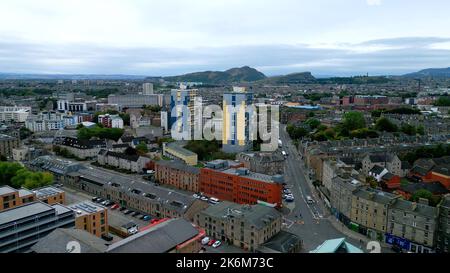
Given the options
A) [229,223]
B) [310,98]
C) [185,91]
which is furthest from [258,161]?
[310,98]

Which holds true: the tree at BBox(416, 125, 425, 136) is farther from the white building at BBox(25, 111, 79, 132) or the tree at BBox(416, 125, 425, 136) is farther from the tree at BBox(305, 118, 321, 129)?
the white building at BBox(25, 111, 79, 132)

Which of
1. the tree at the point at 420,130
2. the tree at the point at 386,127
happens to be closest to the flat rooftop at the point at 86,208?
the tree at the point at 386,127

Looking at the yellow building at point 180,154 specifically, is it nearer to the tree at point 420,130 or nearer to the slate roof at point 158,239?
the slate roof at point 158,239

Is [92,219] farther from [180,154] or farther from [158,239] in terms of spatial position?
[180,154]

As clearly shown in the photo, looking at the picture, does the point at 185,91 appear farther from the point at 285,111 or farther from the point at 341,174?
the point at 341,174
